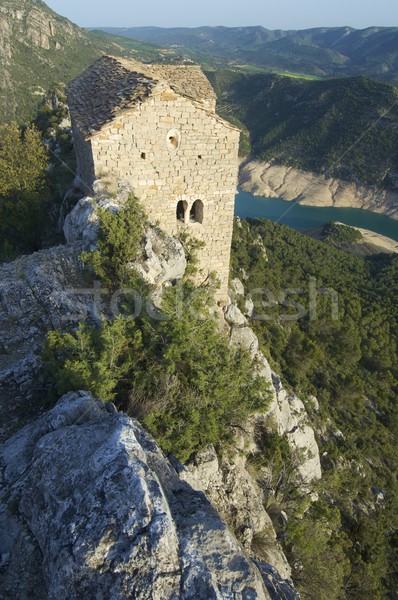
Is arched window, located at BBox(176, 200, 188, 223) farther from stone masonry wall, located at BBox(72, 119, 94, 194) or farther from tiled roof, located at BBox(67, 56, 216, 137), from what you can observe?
tiled roof, located at BBox(67, 56, 216, 137)

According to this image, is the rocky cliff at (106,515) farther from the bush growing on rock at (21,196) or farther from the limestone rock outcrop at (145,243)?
the bush growing on rock at (21,196)

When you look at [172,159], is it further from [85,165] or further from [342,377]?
[342,377]

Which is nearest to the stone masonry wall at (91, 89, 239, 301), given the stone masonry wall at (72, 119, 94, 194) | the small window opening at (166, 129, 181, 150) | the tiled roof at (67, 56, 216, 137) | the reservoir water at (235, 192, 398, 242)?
the small window opening at (166, 129, 181, 150)

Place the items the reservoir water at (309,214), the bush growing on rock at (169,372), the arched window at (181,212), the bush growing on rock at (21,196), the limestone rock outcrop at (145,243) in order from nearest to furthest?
the bush growing on rock at (169,372), the limestone rock outcrop at (145,243), the arched window at (181,212), the bush growing on rock at (21,196), the reservoir water at (309,214)

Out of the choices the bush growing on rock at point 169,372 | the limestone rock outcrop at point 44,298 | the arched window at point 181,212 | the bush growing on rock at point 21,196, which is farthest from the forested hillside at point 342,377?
the bush growing on rock at point 21,196

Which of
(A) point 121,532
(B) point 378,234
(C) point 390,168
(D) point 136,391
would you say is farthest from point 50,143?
(C) point 390,168

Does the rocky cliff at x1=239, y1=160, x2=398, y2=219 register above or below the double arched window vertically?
below

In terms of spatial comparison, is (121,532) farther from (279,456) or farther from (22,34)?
(22,34)
